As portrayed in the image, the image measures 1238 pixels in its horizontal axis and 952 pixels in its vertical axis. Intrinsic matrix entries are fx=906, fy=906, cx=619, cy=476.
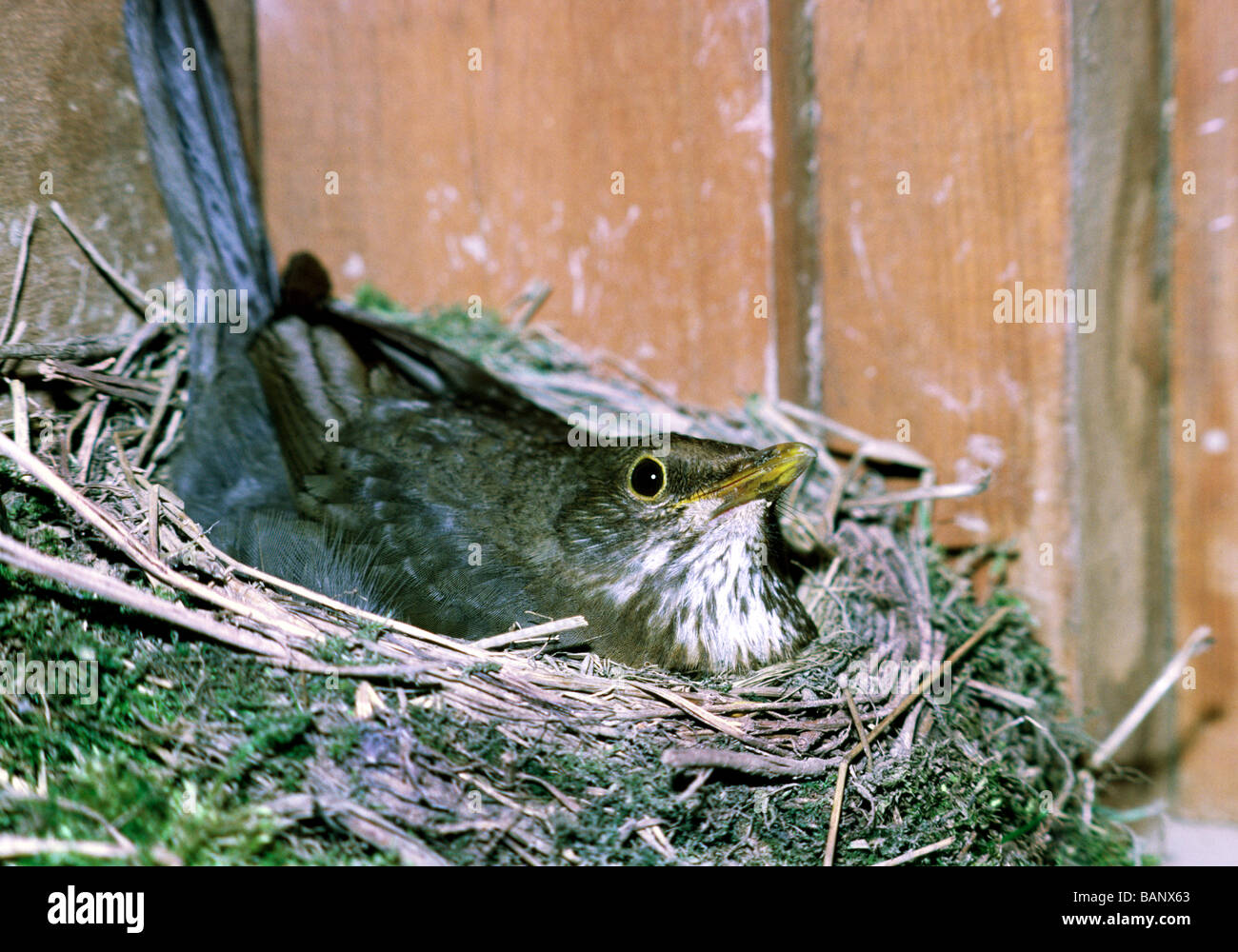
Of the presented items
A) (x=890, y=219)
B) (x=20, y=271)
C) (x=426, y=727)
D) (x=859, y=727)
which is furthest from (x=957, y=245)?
(x=20, y=271)

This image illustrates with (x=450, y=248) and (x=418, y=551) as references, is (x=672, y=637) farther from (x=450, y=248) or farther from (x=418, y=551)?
(x=450, y=248)

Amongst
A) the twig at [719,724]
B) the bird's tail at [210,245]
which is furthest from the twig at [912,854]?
the bird's tail at [210,245]

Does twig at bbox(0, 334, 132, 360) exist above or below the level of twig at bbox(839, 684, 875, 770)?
above

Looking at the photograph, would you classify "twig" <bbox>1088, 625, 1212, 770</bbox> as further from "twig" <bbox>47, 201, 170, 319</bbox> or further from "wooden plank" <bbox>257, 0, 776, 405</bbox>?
"twig" <bbox>47, 201, 170, 319</bbox>

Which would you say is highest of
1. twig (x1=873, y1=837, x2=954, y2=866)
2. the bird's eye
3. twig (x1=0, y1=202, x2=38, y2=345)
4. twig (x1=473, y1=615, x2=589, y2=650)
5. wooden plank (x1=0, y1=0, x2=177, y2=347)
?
wooden plank (x1=0, y1=0, x2=177, y2=347)

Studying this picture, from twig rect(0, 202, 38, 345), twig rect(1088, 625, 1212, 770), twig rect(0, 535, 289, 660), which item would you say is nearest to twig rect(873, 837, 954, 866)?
twig rect(1088, 625, 1212, 770)
